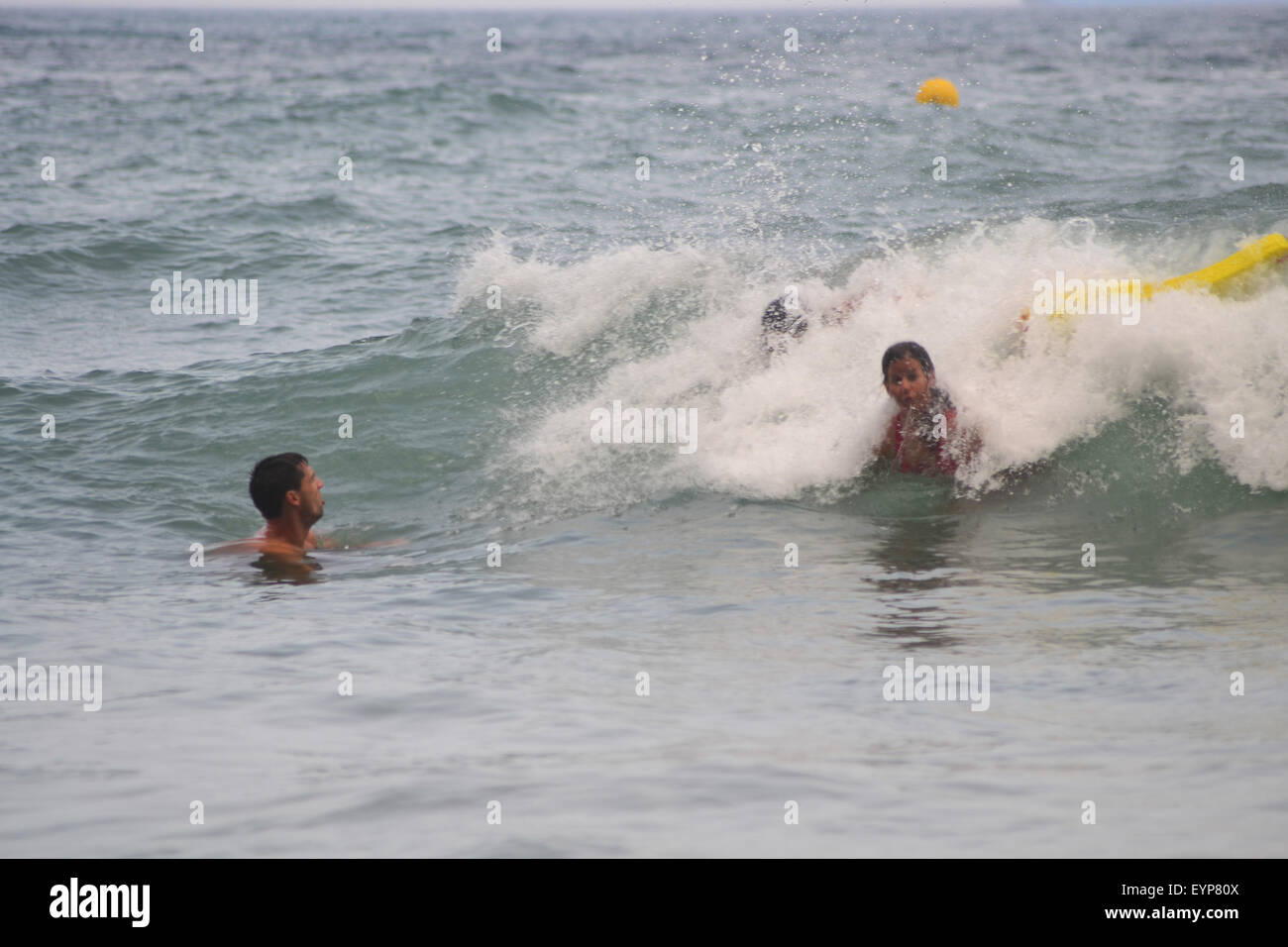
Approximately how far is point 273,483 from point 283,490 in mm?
67

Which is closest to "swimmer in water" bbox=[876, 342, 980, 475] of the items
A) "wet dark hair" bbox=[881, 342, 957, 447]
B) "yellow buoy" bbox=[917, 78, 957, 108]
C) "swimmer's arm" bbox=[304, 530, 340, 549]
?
"wet dark hair" bbox=[881, 342, 957, 447]

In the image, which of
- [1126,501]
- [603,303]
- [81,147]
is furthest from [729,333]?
[81,147]

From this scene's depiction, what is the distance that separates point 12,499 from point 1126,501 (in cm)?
716

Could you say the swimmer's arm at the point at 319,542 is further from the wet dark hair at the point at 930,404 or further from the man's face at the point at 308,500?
the wet dark hair at the point at 930,404

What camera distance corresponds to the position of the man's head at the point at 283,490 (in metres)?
7.75

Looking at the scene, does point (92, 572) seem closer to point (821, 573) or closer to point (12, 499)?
point (12, 499)

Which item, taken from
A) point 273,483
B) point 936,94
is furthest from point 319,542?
point 936,94

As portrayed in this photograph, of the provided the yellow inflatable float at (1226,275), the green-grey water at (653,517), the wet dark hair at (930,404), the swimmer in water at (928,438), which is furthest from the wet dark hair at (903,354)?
the yellow inflatable float at (1226,275)

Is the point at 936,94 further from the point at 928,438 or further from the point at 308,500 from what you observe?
the point at 308,500

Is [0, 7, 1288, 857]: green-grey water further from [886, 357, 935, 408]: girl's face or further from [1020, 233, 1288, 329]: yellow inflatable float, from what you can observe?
[886, 357, 935, 408]: girl's face

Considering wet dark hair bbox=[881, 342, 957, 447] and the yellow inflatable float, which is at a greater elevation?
the yellow inflatable float

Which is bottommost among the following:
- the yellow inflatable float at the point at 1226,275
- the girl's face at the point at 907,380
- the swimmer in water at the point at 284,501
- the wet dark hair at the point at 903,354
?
the swimmer in water at the point at 284,501

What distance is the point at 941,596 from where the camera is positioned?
6.39m

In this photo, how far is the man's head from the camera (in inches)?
305
